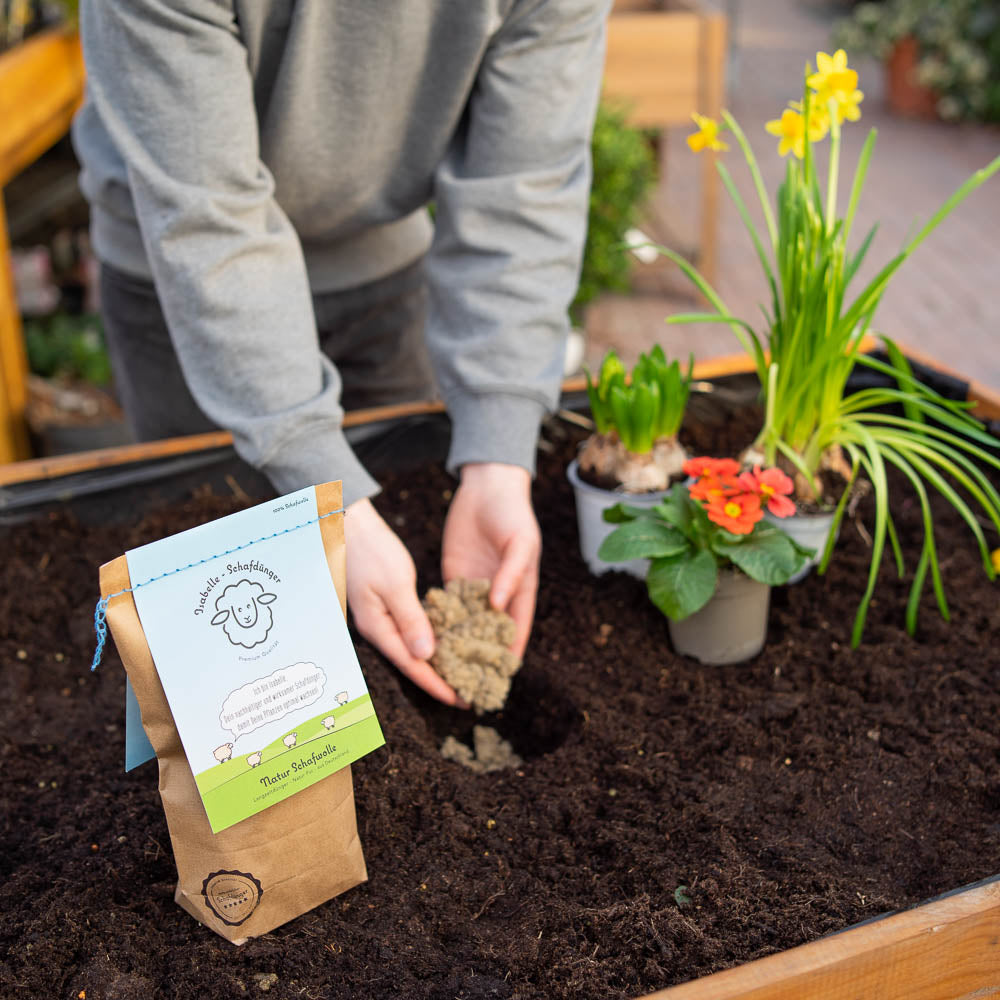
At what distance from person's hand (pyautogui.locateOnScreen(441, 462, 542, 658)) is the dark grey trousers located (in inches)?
17.7

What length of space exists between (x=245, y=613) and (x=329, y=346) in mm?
982

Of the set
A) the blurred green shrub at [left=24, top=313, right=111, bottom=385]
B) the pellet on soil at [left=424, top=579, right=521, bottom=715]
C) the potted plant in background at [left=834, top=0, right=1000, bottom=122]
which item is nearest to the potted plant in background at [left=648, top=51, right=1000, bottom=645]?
the pellet on soil at [left=424, top=579, right=521, bottom=715]

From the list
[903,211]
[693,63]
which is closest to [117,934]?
[693,63]

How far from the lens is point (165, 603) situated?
2.42ft

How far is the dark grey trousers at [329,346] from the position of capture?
5.23ft

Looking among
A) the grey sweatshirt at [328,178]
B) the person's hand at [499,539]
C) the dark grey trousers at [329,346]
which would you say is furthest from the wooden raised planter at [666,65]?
the person's hand at [499,539]

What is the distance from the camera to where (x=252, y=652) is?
30.6 inches

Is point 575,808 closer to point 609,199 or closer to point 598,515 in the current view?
point 598,515

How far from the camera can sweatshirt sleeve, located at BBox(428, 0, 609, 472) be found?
1317mm

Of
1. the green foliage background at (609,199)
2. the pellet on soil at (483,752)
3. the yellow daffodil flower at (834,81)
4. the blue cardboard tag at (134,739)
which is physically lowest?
the green foliage background at (609,199)

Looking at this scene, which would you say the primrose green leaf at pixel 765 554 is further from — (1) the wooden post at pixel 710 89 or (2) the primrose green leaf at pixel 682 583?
(1) the wooden post at pixel 710 89

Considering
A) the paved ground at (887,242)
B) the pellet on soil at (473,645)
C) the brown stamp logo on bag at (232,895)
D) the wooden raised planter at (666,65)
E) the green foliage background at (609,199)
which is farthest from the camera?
the paved ground at (887,242)

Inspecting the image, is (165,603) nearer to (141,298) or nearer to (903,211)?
(141,298)

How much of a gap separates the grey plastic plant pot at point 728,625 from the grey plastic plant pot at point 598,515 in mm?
125
